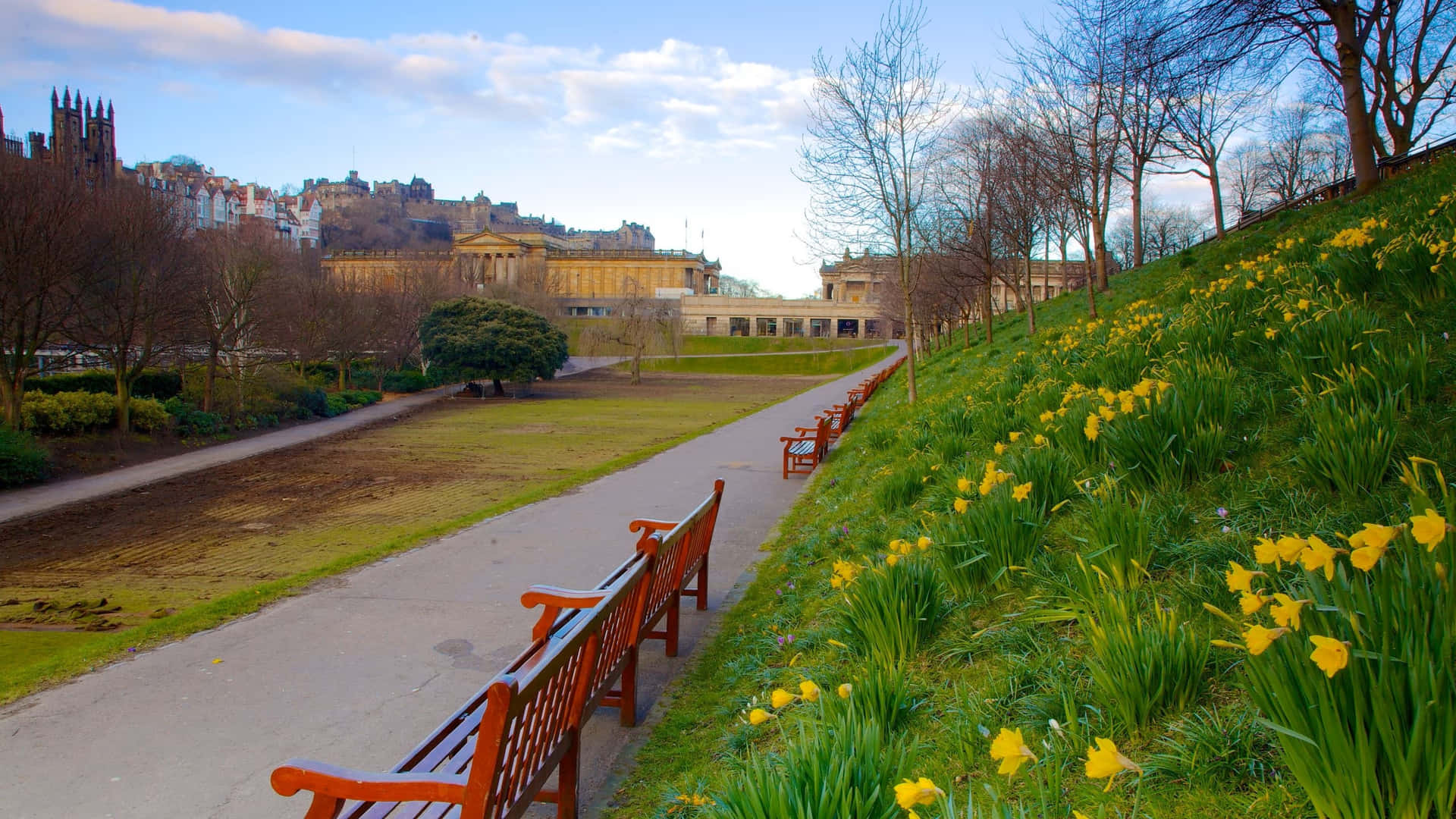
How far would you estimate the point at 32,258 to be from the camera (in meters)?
16.2

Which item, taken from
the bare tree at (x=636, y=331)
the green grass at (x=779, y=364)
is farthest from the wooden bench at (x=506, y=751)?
the green grass at (x=779, y=364)

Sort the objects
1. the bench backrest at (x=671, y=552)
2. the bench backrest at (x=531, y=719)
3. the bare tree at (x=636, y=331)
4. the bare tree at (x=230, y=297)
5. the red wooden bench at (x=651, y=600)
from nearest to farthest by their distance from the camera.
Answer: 1. the bench backrest at (x=531, y=719)
2. the red wooden bench at (x=651, y=600)
3. the bench backrest at (x=671, y=552)
4. the bare tree at (x=230, y=297)
5. the bare tree at (x=636, y=331)

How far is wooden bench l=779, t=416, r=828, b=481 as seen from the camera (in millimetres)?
13805

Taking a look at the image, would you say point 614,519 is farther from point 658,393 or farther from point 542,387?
point 542,387

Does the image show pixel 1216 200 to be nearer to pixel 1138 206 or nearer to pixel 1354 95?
pixel 1138 206

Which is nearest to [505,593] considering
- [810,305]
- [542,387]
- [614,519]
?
[614,519]

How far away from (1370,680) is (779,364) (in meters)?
65.4

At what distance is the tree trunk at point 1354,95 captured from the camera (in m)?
14.4

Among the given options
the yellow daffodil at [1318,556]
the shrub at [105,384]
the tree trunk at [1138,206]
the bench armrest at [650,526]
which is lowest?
the bench armrest at [650,526]

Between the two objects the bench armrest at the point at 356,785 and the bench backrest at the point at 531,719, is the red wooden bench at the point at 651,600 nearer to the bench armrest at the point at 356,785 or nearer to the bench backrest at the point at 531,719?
the bench backrest at the point at 531,719

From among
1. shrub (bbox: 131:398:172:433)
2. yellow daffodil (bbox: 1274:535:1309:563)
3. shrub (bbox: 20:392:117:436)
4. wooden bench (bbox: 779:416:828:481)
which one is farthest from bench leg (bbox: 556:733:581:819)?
shrub (bbox: 131:398:172:433)

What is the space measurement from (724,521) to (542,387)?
124 ft

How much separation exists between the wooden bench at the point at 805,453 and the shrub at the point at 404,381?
30373 millimetres

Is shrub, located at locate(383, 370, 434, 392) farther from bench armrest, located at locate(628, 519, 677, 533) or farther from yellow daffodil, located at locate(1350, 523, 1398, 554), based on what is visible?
yellow daffodil, located at locate(1350, 523, 1398, 554)
